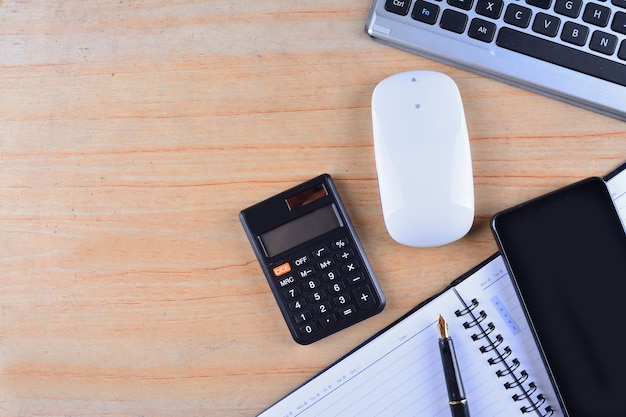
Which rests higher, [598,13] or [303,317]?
[598,13]

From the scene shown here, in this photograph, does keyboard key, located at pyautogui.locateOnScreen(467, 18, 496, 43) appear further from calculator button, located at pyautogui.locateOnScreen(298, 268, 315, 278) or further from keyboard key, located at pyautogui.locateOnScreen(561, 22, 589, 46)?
calculator button, located at pyautogui.locateOnScreen(298, 268, 315, 278)

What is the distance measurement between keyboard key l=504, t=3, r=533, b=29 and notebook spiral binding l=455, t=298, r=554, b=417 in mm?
238

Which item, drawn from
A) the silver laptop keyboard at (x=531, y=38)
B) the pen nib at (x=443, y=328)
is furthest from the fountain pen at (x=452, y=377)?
the silver laptop keyboard at (x=531, y=38)

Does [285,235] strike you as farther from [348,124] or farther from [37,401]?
[37,401]

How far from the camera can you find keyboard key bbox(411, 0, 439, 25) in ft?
1.78

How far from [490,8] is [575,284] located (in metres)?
0.24

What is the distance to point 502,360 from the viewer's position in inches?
22.2

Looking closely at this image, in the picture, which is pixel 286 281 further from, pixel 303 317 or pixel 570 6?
pixel 570 6

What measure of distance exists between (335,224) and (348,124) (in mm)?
90

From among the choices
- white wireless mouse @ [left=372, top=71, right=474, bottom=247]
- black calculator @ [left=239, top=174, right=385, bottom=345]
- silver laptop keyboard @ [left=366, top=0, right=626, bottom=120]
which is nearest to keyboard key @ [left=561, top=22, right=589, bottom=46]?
silver laptop keyboard @ [left=366, top=0, right=626, bottom=120]

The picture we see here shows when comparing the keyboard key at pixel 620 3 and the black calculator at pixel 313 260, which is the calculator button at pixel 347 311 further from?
the keyboard key at pixel 620 3

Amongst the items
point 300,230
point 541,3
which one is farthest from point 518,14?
point 300,230

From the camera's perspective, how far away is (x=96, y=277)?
1.91 feet

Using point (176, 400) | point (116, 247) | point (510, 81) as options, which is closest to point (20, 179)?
point (116, 247)
